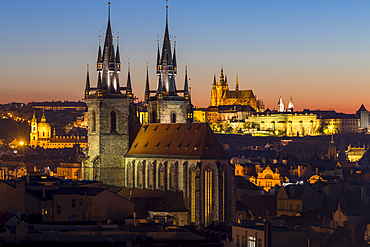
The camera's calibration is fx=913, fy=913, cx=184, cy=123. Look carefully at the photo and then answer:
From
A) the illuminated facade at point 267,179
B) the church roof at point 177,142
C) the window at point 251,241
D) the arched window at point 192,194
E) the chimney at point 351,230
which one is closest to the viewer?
the window at point 251,241

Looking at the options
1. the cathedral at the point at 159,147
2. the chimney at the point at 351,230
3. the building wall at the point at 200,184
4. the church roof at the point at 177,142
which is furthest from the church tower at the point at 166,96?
the chimney at the point at 351,230

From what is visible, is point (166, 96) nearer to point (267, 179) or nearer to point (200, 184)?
point (200, 184)

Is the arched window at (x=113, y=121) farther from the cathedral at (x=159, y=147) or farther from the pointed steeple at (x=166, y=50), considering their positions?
the pointed steeple at (x=166, y=50)

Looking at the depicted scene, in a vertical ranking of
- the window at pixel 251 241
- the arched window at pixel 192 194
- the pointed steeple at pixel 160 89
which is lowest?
the window at pixel 251 241

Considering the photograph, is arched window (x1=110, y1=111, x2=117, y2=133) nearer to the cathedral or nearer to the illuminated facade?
the cathedral

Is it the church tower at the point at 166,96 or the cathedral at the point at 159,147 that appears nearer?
the cathedral at the point at 159,147

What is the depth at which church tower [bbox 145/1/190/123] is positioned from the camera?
330ft

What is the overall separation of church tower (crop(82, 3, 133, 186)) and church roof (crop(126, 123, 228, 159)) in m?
1.67

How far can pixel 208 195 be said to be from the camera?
81188 mm

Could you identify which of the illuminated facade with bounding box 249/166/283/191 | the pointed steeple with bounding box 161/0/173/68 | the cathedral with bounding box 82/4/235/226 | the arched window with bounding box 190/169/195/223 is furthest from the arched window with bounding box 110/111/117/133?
the illuminated facade with bounding box 249/166/283/191

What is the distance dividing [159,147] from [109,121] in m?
8.44

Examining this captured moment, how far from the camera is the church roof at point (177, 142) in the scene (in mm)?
82375

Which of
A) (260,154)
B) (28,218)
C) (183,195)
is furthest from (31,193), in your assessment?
(260,154)

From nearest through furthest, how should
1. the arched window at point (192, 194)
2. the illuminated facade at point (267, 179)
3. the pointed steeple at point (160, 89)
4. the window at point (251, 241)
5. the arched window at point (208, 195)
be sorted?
the window at point (251, 241)
the arched window at point (208, 195)
the arched window at point (192, 194)
the pointed steeple at point (160, 89)
the illuminated facade at point (267, 179)
